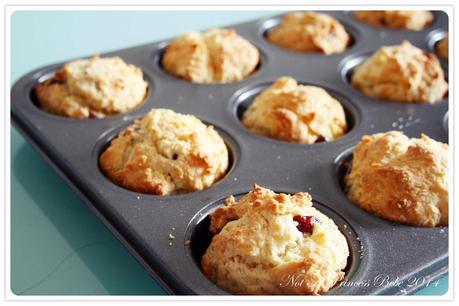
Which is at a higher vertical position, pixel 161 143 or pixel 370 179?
pixel 161 143

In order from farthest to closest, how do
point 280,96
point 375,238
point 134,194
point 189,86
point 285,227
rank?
point 189,86 < point 280,96 < point 134,194 < point 375,238 < point 285,227

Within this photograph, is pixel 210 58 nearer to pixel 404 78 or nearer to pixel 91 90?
pixel 91 90

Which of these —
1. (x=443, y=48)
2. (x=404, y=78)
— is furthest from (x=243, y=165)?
(x=443, y=48)

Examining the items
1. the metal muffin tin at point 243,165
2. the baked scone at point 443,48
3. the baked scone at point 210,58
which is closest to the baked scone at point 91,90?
→ the metal muffin tin at point 243,165

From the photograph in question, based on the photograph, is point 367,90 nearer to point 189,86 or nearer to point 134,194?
point 189,86

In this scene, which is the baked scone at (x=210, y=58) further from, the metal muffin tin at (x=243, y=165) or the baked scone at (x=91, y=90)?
the baked scone at (x=91, y=90)
